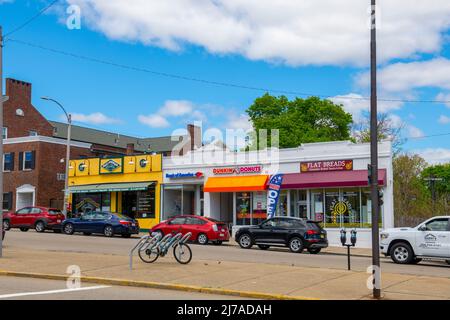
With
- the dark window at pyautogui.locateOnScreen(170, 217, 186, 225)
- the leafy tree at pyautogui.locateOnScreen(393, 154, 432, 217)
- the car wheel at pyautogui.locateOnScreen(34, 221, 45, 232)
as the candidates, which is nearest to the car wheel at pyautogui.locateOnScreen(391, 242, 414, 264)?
the dark window at pyautogui.locateOnScreen(170, 217, 186, 225)

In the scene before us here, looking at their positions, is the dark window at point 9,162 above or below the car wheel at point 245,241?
above

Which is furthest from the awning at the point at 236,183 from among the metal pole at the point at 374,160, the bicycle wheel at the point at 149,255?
the metal pole at the point at 374,160

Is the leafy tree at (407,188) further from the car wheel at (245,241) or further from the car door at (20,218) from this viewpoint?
the car door at (20,218)

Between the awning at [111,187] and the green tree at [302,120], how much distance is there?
1729 cm

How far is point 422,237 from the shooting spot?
62.1 ft

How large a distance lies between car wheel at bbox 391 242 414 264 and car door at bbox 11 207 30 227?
882 inches

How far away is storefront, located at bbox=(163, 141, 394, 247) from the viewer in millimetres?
27688

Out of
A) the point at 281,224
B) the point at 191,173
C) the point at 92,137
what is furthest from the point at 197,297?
the point at 92,137

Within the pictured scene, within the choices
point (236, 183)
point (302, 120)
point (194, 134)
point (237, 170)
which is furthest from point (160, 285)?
point (194, 134)

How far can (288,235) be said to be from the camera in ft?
75.1

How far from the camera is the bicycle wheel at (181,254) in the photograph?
49.9 feet

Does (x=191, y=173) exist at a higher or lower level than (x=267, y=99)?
lower
